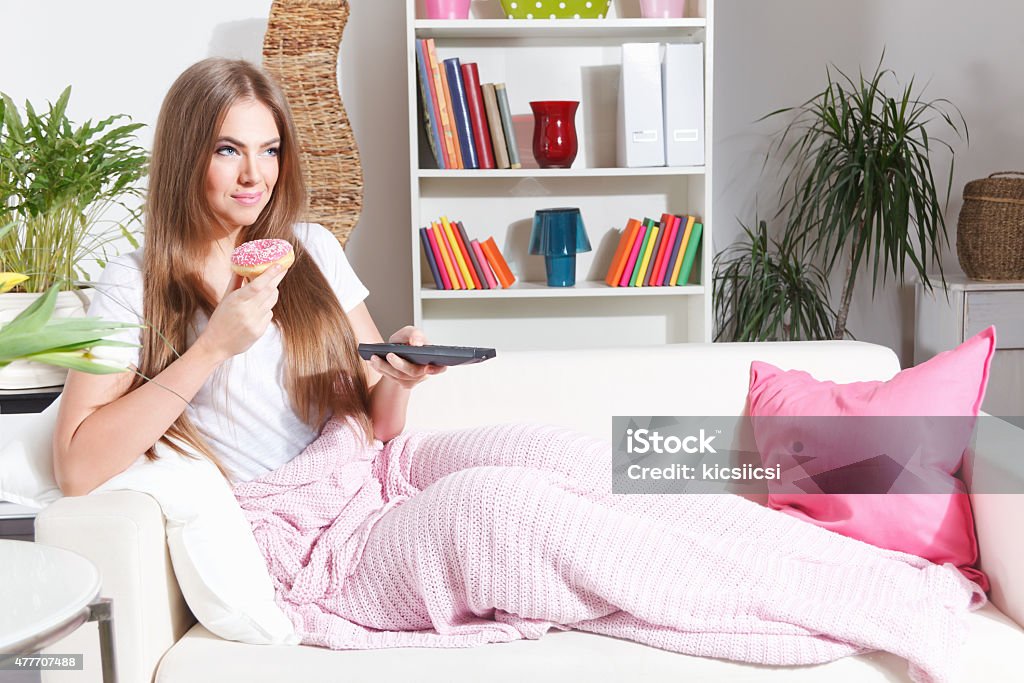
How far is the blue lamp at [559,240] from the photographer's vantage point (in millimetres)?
3061

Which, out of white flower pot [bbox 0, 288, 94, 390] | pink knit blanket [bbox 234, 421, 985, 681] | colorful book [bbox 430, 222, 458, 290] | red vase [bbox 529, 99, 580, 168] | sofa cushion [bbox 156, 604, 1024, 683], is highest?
red vase [bbox 529, 99, 580, 168]

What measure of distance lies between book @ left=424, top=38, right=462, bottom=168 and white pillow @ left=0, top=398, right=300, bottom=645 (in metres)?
1.74

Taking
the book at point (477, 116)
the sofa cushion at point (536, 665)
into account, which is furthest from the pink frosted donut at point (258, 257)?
the book at point (477, 116)

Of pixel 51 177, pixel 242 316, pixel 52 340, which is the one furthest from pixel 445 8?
pixel 52 340

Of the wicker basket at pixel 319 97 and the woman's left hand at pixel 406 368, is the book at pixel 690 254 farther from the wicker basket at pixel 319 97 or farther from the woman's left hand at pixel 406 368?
the woman's left hand at pixel 406 368

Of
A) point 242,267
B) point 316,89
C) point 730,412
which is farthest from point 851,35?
point 242,267

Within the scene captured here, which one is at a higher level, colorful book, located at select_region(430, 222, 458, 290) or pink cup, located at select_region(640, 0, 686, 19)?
pink cup, located at select_region(640, 0, 686, 19)

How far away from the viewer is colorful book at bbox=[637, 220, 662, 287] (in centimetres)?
307

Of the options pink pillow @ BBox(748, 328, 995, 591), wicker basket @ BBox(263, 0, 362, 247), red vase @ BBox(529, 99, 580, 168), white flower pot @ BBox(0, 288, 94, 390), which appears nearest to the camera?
pink pillow @ BBox(748, 328, 995, 591)

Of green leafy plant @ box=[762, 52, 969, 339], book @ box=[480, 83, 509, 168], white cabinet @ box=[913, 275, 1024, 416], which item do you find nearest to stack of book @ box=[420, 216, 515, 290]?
book @ box=[480, 83, 509, 168]

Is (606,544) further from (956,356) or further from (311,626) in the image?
(956,356)

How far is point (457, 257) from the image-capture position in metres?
3.07

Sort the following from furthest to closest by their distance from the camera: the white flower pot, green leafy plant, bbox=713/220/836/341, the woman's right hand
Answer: green leafy plant, bbox=713/220/836/341 < the white flower pot < the woman's right hand

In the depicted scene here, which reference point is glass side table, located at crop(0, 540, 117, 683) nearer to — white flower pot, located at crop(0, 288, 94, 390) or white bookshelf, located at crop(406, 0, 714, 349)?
white flower pot, located at crop(0, 288, 94, 390)
